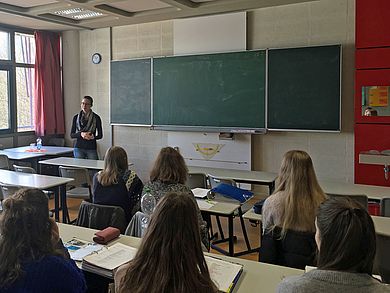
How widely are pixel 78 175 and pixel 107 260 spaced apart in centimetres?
291

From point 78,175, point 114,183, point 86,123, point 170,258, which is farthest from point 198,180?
point 170,258

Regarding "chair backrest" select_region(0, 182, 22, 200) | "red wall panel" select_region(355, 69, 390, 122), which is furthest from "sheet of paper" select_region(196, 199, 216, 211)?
"red wall panel" select_region(355, 69, 390, 122)

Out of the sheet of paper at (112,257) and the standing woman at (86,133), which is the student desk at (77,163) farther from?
the sheet of paper at (112,257)

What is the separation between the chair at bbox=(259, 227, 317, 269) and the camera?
7.16 ft

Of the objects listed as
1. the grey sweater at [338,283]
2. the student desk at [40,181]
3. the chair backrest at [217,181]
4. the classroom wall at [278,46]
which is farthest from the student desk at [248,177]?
the grey sweater at [338,283]

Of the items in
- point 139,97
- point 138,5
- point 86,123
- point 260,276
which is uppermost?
point 138,5

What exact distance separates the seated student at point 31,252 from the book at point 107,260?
0.86 feet

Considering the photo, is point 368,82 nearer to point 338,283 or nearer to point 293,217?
point 293,217

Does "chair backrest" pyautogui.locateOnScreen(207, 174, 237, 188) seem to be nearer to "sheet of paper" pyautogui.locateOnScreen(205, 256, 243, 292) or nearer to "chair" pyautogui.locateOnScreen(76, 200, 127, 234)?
"chair" pyautogui.locateOnScreen(76, 200, 127, 234)

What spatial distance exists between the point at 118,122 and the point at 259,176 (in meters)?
3.76

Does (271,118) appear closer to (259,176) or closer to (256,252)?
(259,176)

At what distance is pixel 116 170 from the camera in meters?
3.22

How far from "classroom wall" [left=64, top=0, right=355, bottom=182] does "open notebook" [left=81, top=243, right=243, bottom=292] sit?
410 cm

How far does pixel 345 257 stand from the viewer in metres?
1.21
